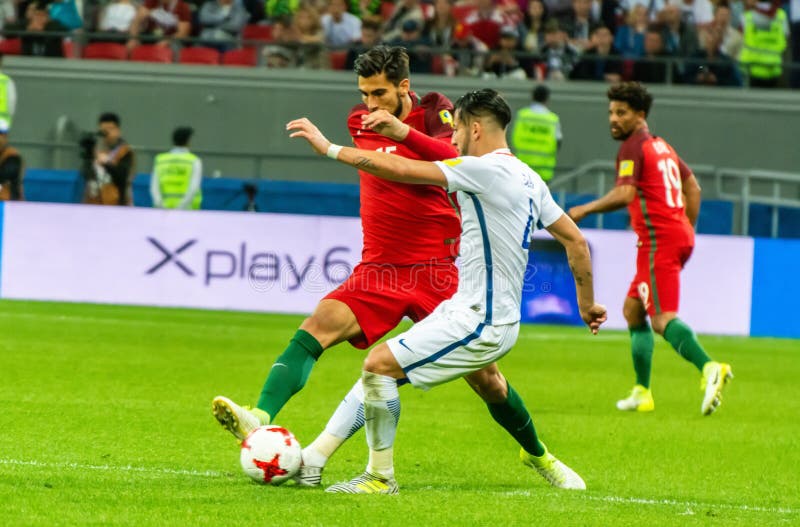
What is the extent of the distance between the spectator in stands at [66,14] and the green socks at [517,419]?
17.0 metres

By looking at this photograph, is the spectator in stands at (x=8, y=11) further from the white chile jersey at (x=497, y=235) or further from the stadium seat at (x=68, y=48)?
the white chile jersey at (x=497, y=235)

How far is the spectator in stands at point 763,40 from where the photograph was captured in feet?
68.6

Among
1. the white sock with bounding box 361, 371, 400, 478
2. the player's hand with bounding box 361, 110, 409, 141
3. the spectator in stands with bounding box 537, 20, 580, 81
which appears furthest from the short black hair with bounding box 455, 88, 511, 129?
the spectator in stands with bounding box 537, 20, 580, 81

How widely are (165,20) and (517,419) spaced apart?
16901mm

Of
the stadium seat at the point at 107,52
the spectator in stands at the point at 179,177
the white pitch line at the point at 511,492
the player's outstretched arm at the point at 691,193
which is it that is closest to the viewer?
the white pitch line at the point at 511,492

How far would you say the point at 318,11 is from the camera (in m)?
22.1

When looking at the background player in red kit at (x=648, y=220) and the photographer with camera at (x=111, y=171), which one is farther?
the photographer with camera at (x=111, y=171)

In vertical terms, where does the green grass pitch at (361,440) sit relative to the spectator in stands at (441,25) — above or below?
below

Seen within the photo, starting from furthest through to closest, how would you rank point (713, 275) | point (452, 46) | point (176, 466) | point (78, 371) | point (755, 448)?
point (452, 46) < point (713, 275) < point (78, 371) < point (755, 448) < point (176, 466)

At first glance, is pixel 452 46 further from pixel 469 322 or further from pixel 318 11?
pixel 469 322

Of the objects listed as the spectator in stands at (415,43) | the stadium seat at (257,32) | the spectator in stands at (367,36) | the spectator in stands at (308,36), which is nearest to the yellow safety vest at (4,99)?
the spectator in stands at (308,36)

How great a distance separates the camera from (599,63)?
2128cm

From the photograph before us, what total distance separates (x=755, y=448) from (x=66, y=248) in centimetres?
1041

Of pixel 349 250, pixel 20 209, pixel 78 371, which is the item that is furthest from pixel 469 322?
pixel 20 209
